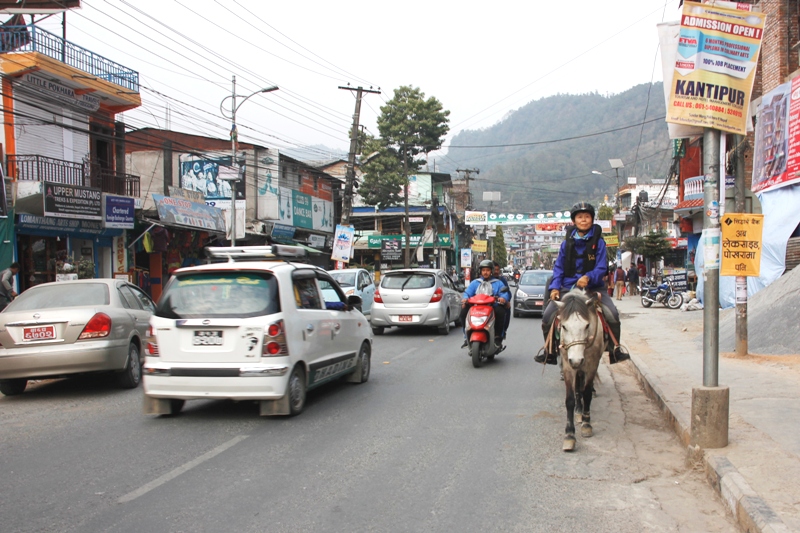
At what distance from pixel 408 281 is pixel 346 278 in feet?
14.1

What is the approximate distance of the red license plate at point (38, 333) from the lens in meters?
9.32

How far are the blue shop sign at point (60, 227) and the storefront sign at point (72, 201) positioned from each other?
476mm

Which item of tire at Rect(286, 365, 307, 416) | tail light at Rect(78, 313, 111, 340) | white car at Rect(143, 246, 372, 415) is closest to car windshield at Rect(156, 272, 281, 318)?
white car at Rect(143, 246, 372, 415)

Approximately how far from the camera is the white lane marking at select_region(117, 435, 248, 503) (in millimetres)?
5148

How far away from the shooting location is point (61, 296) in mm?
10062

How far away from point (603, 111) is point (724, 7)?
195651 millimetres

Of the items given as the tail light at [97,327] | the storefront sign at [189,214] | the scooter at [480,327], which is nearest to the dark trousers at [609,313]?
the scooter at [480,327]

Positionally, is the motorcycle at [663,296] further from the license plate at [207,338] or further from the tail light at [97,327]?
the license plate at [207,338]

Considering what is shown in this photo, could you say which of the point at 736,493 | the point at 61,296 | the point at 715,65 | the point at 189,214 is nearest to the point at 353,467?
the point at 736,493

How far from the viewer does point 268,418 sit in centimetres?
777

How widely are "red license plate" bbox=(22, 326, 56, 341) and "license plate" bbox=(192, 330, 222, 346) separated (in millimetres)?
3140

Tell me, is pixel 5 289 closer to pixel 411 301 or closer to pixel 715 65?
pixel 411 301

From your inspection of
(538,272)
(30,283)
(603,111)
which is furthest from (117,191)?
(603,111)

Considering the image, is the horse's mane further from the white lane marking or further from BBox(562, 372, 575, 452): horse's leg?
the white lane marking
